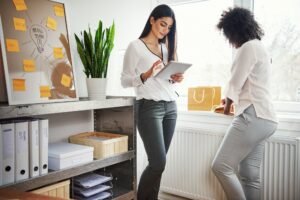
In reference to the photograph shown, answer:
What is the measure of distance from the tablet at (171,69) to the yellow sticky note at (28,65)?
2.42 feet

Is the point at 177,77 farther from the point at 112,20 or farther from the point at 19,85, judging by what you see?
the point at 19,85

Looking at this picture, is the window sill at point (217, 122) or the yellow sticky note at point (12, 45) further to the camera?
the window sill at point (217, 122)

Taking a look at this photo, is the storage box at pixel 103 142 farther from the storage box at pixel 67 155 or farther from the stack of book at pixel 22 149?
the stack of book at pixel 22 149

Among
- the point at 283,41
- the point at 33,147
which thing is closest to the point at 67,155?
the point at 33,147

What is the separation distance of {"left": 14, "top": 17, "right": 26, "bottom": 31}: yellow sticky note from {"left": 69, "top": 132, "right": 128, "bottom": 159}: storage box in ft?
2.67

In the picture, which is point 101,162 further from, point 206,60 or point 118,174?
point 206,60

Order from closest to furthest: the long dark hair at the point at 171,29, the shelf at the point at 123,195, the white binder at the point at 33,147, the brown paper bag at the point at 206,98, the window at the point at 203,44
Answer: the white binder at the point at 33,147 < the long dark hair at the point at 171,29 < the shelf at the point at 123,195 < the brown paper bag at the point at 206,98 < the window at the point at 203,44

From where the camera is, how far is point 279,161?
2236 millimetres

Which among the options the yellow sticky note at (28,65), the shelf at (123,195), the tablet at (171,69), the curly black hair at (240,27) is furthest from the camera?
the shelf at (123,195)

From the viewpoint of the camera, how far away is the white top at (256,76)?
196 cm

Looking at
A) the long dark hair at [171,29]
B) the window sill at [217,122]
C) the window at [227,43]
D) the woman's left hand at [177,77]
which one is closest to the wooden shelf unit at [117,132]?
the woman's left hand at [177,77]

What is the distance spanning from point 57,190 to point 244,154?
116 centimetres

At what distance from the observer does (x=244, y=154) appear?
204 centimetres

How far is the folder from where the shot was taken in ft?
5.13
